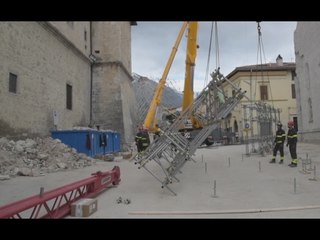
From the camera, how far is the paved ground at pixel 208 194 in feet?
20.6

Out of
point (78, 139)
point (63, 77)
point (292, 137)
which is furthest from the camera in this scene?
point (63, 77)

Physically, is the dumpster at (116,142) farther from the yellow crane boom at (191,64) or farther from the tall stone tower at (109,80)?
the yellow crane boom at (191,64)

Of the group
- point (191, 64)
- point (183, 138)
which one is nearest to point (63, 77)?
point (191, 64)

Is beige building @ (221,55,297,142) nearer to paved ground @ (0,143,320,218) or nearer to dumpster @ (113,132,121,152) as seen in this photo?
dumpster @ (113,132,121,152)

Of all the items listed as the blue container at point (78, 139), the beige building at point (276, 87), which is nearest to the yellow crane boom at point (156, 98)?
the blue container at point (78, 139)

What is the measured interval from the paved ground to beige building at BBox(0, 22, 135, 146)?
583cm

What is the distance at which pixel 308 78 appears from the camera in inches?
988

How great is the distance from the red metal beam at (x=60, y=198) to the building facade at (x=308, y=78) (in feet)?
60.3

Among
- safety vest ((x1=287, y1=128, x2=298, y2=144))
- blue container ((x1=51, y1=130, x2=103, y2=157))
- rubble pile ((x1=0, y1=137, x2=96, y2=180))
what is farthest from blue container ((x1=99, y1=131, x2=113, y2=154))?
safety vest ((x1=287, y1=128, x2=298, y2=144))

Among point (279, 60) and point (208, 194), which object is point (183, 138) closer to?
point (208, 194)

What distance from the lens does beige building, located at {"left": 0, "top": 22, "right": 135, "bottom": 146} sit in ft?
51.3

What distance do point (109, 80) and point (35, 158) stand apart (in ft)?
49.5
